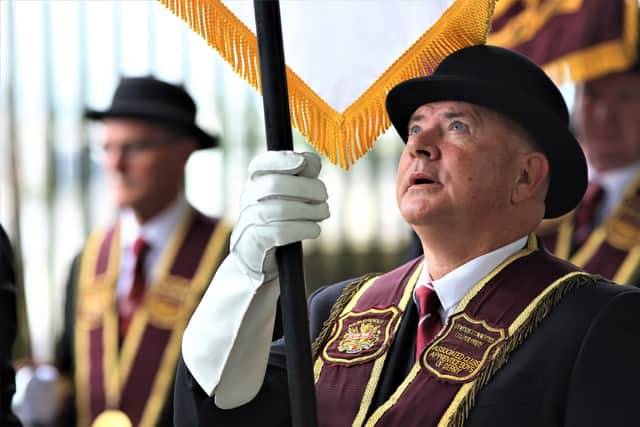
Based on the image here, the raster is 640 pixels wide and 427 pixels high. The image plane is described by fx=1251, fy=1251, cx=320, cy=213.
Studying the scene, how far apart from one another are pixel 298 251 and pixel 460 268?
45cm

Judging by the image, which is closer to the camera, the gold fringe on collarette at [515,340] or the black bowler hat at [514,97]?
the gold fringe on collarette at [515,340]

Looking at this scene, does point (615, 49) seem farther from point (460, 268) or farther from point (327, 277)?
point (327, 277)

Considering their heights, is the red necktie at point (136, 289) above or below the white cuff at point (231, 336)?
above

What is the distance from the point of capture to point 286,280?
6.55ft

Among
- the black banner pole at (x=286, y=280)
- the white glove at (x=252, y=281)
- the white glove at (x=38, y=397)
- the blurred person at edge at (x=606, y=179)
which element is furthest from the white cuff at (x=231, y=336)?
the white glove at (x=38, y=397)

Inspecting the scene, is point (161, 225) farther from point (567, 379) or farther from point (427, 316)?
point (567, 379)

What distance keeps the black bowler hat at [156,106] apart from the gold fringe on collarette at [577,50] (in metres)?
1.06

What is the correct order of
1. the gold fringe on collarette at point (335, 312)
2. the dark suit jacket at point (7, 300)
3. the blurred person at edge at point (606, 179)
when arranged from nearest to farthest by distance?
the gold fringe on collarette at point (335, 312) < the dark suit jacket at point (7, 300) < the blurred person at edge at point (606, 179)

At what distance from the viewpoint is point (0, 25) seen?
18.1 ft

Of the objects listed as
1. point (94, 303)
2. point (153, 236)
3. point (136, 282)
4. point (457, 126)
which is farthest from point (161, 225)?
point (457, 126)

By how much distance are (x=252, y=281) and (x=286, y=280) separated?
0.14m

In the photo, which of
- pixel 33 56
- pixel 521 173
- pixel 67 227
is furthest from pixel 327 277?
pixel 521 173

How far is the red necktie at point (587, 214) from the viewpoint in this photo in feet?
11.9

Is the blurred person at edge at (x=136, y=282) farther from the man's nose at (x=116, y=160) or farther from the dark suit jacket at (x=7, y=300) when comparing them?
the dark suit jacket at (x=7, y=300)
